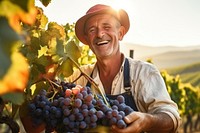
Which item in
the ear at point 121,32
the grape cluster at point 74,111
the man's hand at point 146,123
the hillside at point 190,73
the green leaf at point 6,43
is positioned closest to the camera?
the green leaf at point 6,43

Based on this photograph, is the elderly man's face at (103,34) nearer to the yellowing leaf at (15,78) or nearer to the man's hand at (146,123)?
the man's hand at (146,123)

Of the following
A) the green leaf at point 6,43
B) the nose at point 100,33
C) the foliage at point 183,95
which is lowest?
the foliage at point 183,95

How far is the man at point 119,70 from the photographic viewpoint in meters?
2.00

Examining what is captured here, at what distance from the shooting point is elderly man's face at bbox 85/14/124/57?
7.87 feet

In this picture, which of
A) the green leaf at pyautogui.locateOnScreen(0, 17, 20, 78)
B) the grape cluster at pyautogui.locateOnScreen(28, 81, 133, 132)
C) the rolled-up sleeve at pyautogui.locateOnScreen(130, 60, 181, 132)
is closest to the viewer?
the green leaf at pyautogui.locateOnScreen(0, 17, 20, 78)

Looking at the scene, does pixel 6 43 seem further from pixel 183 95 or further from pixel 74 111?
pixel 183 95

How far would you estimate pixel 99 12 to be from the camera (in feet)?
7.95

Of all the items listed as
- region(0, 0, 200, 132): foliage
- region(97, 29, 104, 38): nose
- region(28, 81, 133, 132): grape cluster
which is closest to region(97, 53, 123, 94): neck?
region(97, 29, 104, 38): nose

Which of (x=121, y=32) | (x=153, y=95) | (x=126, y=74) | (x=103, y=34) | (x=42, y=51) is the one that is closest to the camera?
(x=42, y=51)

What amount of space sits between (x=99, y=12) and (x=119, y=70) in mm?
Result: 410

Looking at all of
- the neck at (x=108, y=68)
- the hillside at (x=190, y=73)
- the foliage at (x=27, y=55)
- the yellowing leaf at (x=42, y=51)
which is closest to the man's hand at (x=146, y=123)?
the foliage at (x=27, y=55)

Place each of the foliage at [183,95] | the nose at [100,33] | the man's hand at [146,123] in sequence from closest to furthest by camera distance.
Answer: the man's hand at [146,123] < the nose at [100,33] < the foliage at [183,95]

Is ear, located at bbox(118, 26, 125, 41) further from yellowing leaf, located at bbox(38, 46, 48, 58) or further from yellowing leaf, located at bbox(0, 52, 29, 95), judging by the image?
yellowing leaf, located at bbox(0, 52, 29, 95)

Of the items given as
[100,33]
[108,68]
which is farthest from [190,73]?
[100,33]
